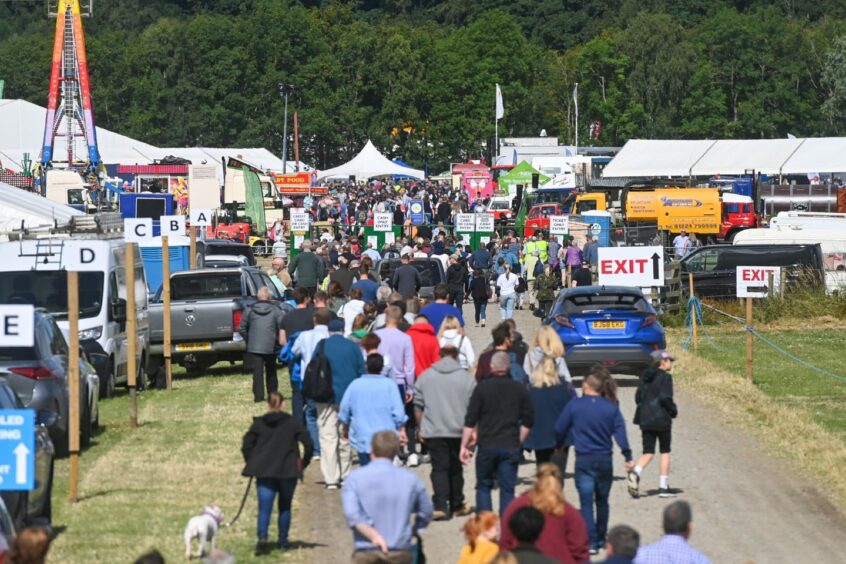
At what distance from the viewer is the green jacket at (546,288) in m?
38.4

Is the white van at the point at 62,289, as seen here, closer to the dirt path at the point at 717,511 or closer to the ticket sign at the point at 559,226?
the dirt path at the point at 717,511

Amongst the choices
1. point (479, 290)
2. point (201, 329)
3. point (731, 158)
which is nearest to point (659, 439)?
point (201, 329)

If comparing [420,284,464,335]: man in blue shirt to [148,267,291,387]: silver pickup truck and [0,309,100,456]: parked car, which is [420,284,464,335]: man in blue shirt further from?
[148,267,291,387]: silver pickup truck

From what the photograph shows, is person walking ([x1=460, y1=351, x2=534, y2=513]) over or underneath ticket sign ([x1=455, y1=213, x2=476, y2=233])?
underneath

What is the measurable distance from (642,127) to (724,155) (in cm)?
6578

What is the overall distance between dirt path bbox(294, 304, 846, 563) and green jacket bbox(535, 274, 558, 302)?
17709 millimetres

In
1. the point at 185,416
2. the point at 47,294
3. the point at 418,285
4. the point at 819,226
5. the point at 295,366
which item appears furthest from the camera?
the point at 819,226

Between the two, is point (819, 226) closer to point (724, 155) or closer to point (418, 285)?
point (418, 285)

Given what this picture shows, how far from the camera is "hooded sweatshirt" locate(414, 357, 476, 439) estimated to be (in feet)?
48.2

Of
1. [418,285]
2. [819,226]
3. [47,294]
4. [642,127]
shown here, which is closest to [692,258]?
[819,226]

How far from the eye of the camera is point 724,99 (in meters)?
137

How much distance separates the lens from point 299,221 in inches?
2063

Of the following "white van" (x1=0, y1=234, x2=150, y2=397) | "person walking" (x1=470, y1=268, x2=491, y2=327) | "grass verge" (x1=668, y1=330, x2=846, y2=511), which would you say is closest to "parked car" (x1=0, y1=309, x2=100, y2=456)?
"white van" (x1=0, y1=234, x2=150, y2=397)

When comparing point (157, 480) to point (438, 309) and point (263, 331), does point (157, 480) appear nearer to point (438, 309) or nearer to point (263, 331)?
point (438, 309)
